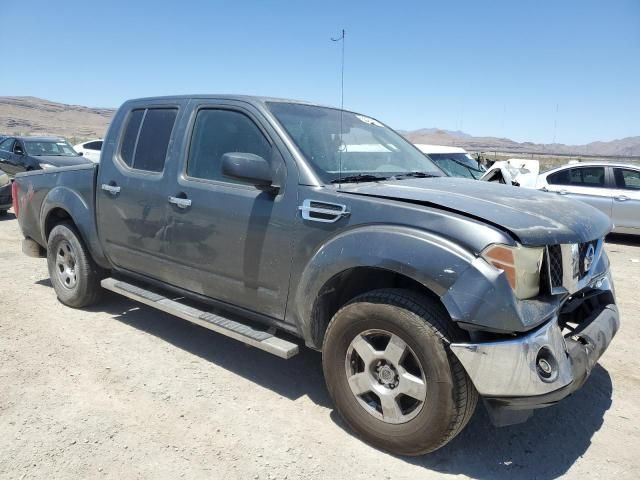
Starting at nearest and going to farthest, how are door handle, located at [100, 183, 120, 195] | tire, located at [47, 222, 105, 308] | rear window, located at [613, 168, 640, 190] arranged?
door handle, located at [100, 183, 120, 195] → tire, located at [47, 222, 105, 308] → rear window, located at [613, 168, 640, 190]

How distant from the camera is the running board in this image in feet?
10.5

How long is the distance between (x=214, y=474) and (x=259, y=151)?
1.99m

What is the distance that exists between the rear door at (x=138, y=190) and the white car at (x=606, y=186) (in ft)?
26.8

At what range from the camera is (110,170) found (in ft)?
14.6

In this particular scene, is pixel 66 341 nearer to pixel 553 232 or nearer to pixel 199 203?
pixel 199 203

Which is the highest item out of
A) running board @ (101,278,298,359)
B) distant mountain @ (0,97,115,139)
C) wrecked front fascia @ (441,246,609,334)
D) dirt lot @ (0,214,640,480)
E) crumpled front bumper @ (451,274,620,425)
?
distant mountain @ (0,97,115,139)

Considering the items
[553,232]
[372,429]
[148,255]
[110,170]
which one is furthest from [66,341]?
[553,232]

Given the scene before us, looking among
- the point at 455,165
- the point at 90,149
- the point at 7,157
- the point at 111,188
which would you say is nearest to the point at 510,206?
the point at 111,188

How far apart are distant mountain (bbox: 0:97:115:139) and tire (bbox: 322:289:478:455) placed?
106 metres

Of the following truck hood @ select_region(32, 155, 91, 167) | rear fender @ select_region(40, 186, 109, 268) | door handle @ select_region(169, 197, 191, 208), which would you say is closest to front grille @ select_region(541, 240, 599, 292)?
door handle @ select_region(169, 197, 191, 208)

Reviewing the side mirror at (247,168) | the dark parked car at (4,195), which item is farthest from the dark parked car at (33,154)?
the side mirror at (247,168)

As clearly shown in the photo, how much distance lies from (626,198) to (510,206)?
27.4 ft

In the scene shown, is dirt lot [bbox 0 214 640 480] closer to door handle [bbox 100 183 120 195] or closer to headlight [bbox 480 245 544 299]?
headlight [bbox 480 245 544 299]

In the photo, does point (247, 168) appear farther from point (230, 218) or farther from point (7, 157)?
point (7, 157)
